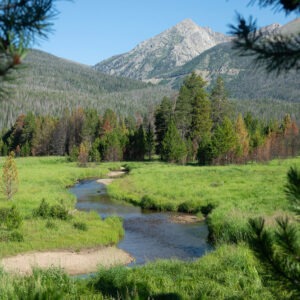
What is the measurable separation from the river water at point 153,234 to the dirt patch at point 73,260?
92cm

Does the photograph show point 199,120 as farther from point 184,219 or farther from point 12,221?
point 12,221

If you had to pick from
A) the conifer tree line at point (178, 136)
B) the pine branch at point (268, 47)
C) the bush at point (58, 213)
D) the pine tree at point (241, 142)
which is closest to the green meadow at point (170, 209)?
the bush at point (58, 213)

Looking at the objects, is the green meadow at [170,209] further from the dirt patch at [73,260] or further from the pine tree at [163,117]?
the pine tree at [163,117]

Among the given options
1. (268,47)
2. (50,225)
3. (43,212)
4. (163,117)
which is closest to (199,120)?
(163,117)

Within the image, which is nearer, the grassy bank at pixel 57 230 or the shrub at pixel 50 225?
the grassy bank at pixel 57 230

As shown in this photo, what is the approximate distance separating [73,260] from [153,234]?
252 inches

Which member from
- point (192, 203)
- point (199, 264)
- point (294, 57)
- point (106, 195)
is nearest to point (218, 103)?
point (106, 195)

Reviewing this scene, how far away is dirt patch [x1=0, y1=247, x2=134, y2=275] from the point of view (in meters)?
17.9

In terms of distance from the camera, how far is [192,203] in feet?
105

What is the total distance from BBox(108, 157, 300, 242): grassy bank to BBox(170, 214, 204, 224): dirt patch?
1.43 m

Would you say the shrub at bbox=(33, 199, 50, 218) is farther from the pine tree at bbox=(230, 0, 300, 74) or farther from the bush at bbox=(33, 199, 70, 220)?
the pine tree at bbox=(230, 0, 300, 74)

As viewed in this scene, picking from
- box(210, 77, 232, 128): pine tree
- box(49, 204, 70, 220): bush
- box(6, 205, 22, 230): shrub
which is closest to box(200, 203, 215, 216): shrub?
box(49, 204, 70, 220): bush

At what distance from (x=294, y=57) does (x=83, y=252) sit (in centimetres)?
1870

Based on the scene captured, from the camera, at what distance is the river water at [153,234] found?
20.5 m
